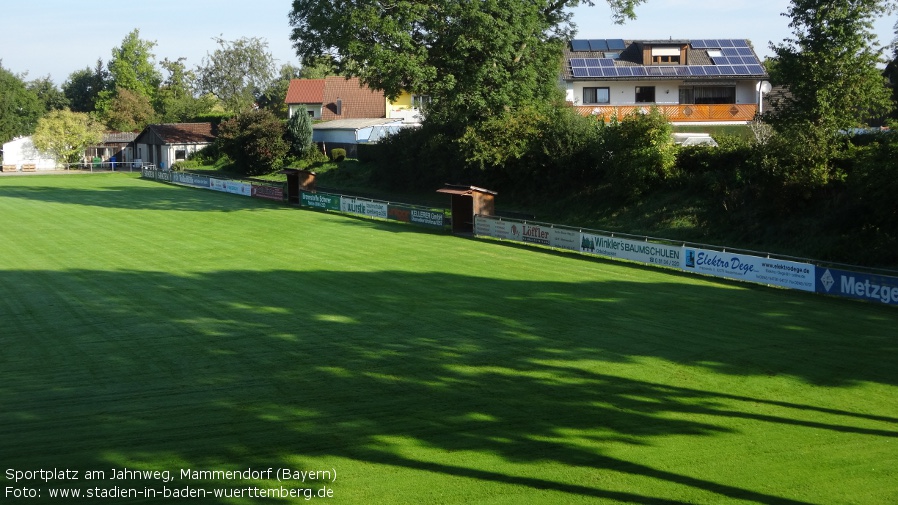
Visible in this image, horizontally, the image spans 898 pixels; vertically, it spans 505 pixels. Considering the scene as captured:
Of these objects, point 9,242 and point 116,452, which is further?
point 9,242

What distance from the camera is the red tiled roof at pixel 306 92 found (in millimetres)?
99375

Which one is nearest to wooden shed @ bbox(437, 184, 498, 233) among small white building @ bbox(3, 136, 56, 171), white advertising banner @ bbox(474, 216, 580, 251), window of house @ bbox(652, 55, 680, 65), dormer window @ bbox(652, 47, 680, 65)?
white advertising banner @ bbox(474, 216, 580, 251)

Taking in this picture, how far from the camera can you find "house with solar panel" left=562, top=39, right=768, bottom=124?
61500 millimetres

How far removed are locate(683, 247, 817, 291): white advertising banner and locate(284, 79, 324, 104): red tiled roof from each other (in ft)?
239

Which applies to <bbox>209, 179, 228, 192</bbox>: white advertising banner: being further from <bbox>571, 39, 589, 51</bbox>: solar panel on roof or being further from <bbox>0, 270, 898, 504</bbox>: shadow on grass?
<bbox>0, 270, 898, 504</bbox>: shadow on grass

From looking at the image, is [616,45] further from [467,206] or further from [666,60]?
[467,206]

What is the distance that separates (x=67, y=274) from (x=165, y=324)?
35.5 feet

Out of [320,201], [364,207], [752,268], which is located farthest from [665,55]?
[752,268]

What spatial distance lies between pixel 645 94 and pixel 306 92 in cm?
4951

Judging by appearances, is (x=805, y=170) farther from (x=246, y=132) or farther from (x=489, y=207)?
(x=246, y=132)

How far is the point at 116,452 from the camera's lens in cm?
1412

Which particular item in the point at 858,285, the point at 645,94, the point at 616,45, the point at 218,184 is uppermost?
the point at 616,45

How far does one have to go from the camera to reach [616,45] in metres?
69.6

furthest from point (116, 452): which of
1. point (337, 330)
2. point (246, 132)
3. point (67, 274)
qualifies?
point (246, 132)
